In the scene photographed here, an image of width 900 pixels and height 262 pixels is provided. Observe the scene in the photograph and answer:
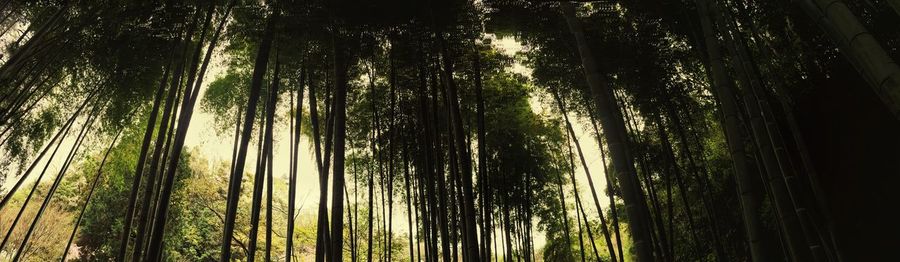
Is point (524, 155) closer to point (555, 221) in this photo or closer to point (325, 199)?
point (555, 221)

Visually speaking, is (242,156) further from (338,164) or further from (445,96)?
(445,96)

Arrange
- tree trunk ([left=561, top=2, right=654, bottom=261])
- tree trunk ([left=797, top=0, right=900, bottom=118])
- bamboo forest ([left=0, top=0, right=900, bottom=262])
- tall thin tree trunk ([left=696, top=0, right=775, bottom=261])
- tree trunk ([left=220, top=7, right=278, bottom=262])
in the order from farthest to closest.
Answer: bamboo forest ([left=0, top=0, right=900, bottom=262]) < tree trunk ([left=220, top=7, right=278, bottom=262]) < tree trunk ([left=561, top=2, right=654, bottom=261]) < tall thin tree trunk ([left=696, top=0, right=775, bottom=261]) < tree trunk ([left=797, top=0, right=900, bottom=118])

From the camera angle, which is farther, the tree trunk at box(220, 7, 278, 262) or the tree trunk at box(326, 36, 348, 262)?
the tree trunk at box(220, 7, 278, 262)

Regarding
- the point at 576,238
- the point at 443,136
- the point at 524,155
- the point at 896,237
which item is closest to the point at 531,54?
the point at 443,136

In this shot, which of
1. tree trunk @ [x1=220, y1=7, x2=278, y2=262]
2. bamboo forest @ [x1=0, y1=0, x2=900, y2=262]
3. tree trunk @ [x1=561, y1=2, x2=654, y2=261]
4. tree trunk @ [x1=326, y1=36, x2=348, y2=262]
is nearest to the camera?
Answer: tree trunk @ [x1=561, y1=2, x2=654, y2=261]

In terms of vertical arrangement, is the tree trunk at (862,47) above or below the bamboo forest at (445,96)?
below

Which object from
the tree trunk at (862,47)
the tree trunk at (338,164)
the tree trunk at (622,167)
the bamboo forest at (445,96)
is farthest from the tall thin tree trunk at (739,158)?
the tree trunk at (338,164)

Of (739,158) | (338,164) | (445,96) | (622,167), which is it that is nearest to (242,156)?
(338,164)

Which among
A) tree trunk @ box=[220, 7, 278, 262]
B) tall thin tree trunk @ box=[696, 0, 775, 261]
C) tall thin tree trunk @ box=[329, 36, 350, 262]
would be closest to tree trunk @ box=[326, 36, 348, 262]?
tall thin tree trunk @ box=[329, 36, 350, 262]

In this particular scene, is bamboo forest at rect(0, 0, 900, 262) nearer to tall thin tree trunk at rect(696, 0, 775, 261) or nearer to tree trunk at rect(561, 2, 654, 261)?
tree trunk at rect(561, 2, 654, 261)

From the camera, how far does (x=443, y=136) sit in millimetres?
6031

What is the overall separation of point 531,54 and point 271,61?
110 inches

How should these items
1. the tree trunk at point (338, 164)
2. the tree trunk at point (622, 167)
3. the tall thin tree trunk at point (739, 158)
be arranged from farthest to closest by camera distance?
the tree trunk at point (338, 164)
the tree trunk at point (622, 167)
the tall thin tree trunk at point (739, 158)

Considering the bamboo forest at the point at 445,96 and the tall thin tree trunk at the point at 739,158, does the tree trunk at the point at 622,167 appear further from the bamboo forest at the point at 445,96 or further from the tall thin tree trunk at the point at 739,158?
the tall thin tree trunk at the point at 739,158
